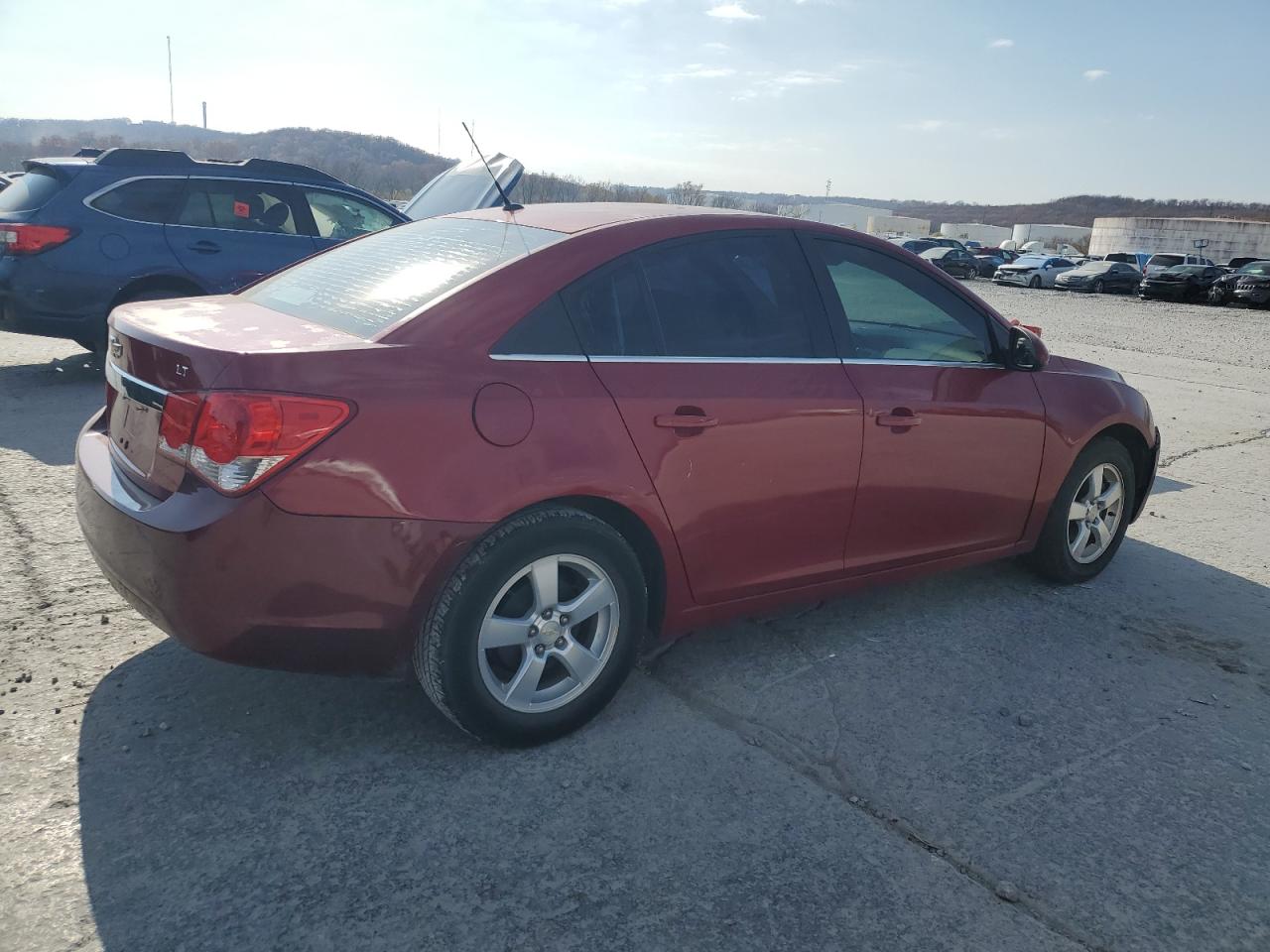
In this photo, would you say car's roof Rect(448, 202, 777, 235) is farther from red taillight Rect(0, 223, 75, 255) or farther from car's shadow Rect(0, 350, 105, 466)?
red taillight Rect(0, 223, 75, 255)

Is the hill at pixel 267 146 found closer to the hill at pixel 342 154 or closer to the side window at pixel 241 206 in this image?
the hill at pixel 342 154

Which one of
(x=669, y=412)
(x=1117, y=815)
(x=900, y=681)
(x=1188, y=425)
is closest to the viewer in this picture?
(x=1117, y=815)

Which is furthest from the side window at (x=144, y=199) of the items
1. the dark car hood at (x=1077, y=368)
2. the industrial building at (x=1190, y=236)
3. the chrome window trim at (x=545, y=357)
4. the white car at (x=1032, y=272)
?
the industrial building at (x=1190, y=236)

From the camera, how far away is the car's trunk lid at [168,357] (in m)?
2.62

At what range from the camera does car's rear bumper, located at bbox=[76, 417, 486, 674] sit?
8.29 feet

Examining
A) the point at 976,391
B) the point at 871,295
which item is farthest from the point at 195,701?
the point at 976,391

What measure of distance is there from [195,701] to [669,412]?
5.78ft

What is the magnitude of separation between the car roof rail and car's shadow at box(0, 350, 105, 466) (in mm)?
1747

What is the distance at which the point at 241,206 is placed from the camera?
26.7ft

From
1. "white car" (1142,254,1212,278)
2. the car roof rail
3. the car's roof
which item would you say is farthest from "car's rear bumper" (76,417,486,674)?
"white car" (1142,254,1212,278)

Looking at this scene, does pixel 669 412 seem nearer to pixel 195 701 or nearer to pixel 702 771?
pixel 702 771

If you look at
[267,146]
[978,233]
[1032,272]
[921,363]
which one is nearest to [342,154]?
[267,146]

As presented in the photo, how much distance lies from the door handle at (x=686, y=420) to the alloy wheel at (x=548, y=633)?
19.5 inches

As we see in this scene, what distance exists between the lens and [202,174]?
8016mm
